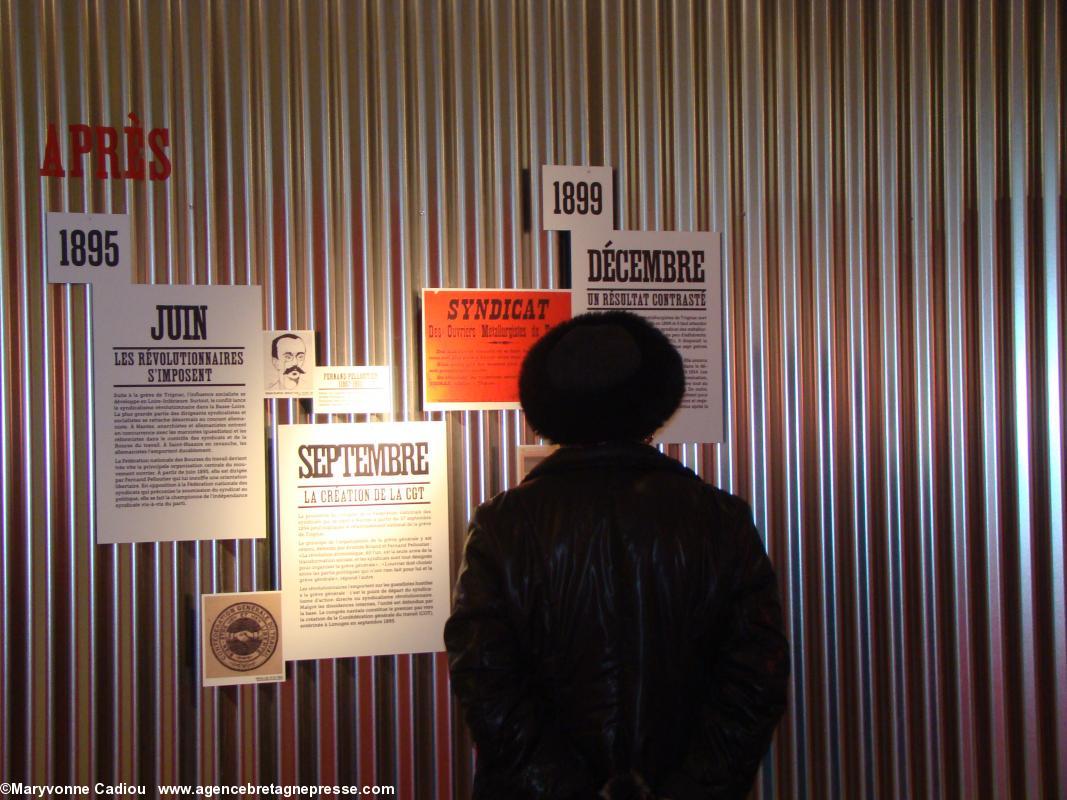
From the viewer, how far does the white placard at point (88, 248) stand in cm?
230

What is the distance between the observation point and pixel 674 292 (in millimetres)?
2594

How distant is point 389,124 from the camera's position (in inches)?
97.2

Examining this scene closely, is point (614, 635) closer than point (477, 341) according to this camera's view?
Yes

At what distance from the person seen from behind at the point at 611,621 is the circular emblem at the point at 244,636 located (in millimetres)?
1012

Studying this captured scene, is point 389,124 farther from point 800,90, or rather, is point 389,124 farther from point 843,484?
point 843,484

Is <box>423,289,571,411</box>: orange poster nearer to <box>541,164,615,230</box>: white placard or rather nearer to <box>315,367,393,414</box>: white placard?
<box>315,367,393,414</box>: white placard

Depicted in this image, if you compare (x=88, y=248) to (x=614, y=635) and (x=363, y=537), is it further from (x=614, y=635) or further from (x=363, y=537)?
(x=614, y=635)

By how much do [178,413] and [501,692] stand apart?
54.2 inches

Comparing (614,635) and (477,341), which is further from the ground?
(477,341)

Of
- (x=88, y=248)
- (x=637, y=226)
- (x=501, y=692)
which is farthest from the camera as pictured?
(x=637, y=226)

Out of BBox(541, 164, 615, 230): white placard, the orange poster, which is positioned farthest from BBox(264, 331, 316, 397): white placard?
BBox(541, 164, 615, 230): white placard

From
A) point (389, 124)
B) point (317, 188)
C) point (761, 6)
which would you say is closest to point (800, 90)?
point (761, 6)

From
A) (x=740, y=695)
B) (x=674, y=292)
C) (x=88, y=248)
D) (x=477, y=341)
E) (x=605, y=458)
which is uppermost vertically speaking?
(x=88, y=248)

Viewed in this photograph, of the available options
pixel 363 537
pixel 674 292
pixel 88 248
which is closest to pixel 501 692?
pixel 363 537
